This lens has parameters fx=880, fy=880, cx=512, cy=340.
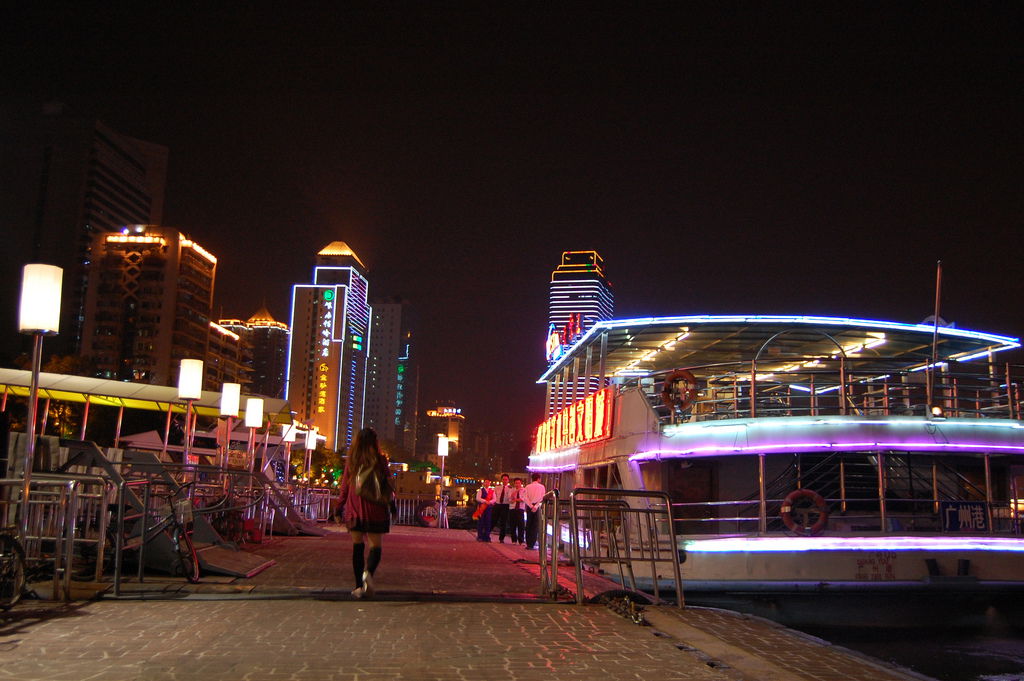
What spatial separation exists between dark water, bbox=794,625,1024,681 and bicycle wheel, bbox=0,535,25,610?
8493 mm

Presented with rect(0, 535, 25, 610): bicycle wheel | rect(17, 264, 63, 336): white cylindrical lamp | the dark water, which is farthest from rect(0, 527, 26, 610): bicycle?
the dark water

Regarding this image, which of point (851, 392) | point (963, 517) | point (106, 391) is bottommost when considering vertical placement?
point (963, 517)

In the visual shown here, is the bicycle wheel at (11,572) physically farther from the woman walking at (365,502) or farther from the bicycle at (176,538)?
the woman walking at (365,502)

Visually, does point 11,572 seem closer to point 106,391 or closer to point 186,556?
point 186,556

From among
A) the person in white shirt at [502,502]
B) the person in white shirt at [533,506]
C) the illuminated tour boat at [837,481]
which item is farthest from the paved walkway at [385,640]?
the person in white shirt at [502,502]

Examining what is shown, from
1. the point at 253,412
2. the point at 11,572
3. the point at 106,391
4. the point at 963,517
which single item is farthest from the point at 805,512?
the point at 106,391

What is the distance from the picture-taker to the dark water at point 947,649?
9.13m

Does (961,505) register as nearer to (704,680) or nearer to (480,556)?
(480,556)

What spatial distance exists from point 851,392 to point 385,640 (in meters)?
13.3

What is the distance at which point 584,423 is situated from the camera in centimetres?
1962

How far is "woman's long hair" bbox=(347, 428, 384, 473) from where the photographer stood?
8.72 m

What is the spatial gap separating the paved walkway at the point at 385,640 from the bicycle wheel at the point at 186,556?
273 millimetres

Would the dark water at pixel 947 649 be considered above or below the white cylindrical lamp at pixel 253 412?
below

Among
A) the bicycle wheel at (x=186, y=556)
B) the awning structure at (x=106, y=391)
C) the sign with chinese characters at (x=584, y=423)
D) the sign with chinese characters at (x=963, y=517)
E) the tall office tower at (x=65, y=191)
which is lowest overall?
the bicycle wheel at (x=186, y=556)
